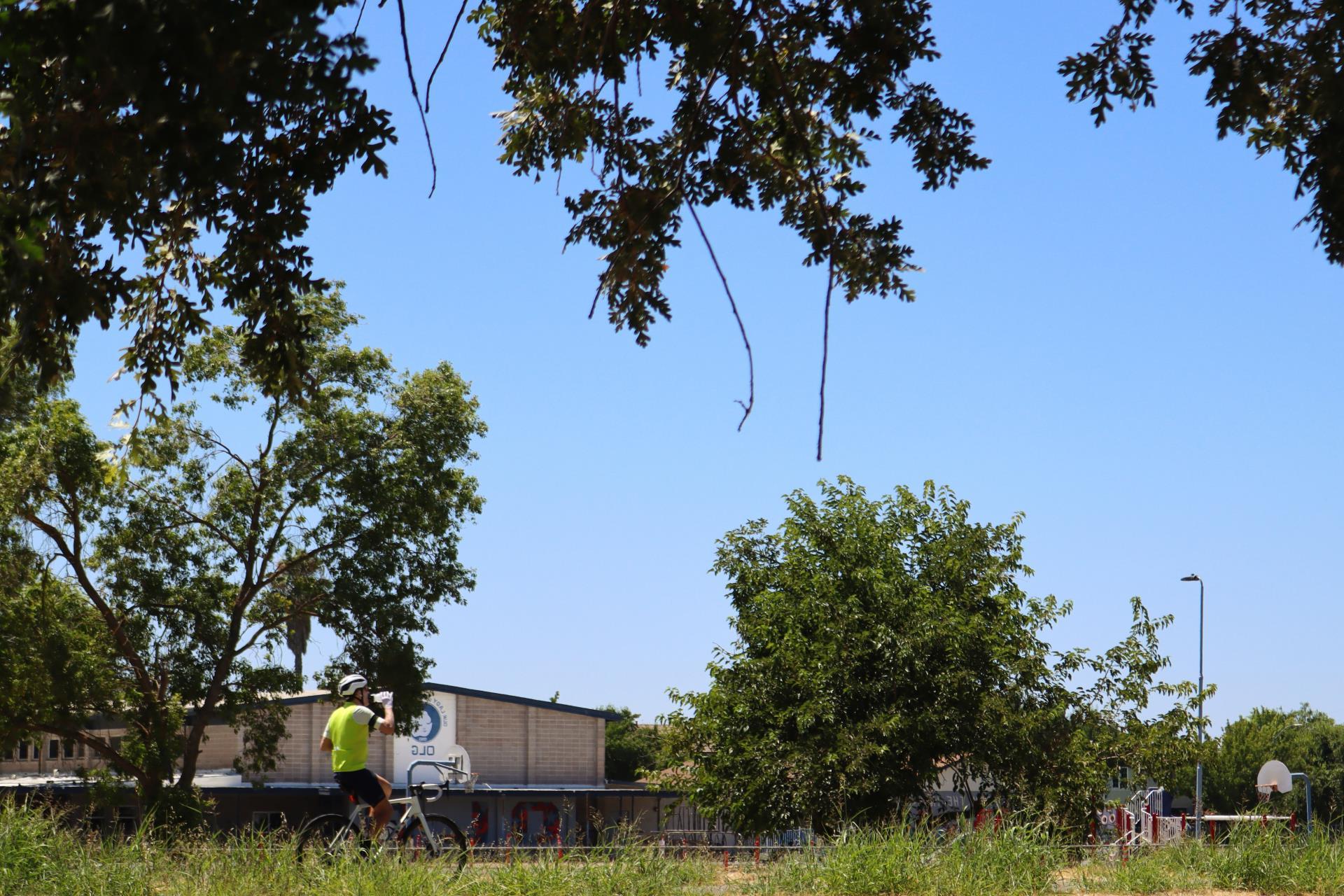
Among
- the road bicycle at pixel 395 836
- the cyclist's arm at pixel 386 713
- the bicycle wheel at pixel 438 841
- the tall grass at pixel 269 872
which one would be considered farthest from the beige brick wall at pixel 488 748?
the tall grass at pixel 269 872

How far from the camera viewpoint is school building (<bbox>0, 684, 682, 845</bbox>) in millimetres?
Answer: 46562

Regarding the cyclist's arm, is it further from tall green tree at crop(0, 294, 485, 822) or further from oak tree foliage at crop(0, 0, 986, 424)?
tall green tree at crop(0, 294, 485, 822)

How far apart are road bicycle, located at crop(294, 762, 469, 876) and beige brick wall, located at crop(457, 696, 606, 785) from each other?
138 ft

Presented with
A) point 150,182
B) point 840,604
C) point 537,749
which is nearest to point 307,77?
point 150,182

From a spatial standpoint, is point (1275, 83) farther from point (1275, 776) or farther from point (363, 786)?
point (1275, 776)

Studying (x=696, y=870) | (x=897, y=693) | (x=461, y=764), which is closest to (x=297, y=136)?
(x=696, y=870)

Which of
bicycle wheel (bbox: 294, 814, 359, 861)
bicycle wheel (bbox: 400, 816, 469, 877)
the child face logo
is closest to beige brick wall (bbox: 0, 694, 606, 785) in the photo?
the child face logo

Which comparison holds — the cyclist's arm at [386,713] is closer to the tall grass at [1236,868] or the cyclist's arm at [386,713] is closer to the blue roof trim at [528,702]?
the tall grass at [1236,868]

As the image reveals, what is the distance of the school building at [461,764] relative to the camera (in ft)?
153

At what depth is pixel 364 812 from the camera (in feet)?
33.0

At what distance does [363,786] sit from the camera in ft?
32.7

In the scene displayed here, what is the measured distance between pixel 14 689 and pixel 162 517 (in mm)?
4440

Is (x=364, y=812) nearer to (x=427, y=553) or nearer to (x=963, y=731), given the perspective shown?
(x=963, y=731)

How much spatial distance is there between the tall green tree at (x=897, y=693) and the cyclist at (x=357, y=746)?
41.0 feet
